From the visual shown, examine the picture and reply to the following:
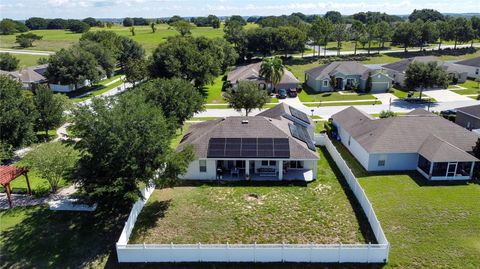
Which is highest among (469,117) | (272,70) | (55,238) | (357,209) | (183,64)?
(183,64)

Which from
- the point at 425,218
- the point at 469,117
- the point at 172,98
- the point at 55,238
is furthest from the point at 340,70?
the point at 55,238

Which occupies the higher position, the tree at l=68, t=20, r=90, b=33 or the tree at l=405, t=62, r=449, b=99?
the tree at l=68, t=20, r=90, b=33

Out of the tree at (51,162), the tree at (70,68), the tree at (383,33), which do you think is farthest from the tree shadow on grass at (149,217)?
the tree at (383,33)

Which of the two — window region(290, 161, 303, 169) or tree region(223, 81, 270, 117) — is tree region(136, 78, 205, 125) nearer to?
tree region(223, 81, 270, 117)

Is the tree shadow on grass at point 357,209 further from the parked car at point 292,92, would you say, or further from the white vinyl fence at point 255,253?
the parked car at point 292,92

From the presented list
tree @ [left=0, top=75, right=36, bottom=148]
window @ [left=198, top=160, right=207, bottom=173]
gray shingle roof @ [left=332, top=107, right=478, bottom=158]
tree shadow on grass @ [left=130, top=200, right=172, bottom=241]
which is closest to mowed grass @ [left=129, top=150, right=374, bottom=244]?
tree shadow on grass @ [left=130, top=200, right=172, bottom=241]

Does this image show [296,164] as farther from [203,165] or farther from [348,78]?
[348,78]
